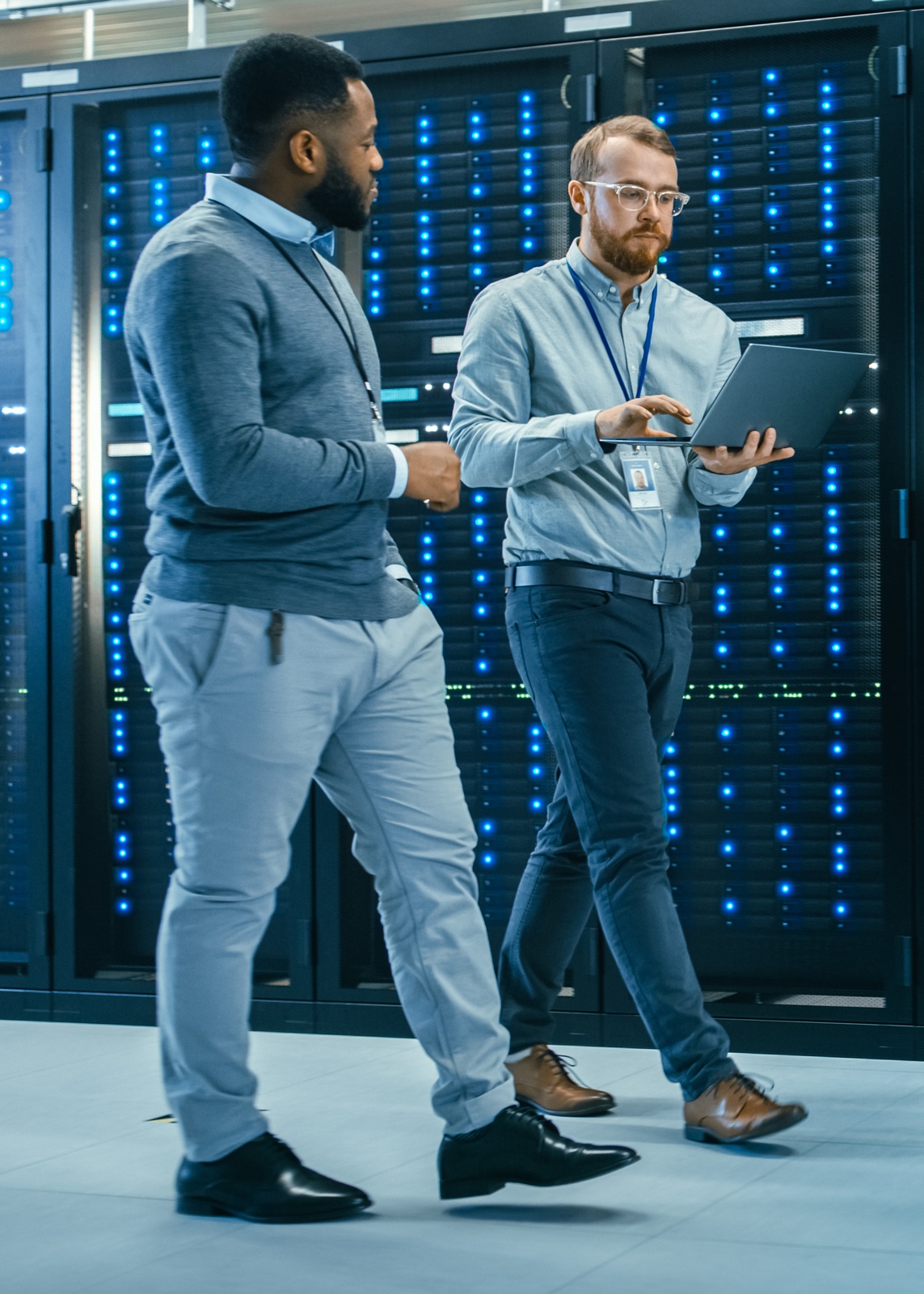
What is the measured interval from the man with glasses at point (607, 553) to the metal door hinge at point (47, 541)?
146 cm

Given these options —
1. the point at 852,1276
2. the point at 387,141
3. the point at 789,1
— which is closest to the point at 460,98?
the point at 387,141

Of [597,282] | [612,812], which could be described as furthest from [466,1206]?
[597,282]

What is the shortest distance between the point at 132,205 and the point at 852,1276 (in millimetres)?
2930

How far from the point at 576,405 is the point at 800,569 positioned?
977 mm

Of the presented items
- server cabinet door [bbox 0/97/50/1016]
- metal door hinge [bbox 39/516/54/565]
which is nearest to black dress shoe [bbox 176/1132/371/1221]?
server cabinet door [bbox 0/97/50/1016]

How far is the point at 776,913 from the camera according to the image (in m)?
3.35

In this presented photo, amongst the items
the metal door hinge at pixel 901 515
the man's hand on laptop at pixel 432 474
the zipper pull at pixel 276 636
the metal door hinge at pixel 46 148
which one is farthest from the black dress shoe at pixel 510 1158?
the metal door hinge at pixel 46 148

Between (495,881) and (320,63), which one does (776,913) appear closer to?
(495,881)

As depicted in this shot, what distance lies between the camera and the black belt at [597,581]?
2486 millimetres

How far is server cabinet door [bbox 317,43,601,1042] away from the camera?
3490 millimetres

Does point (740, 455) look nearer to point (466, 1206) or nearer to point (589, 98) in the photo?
point (466, 1206)

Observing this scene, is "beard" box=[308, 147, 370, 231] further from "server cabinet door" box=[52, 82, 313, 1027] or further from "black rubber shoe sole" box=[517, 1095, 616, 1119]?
"server cabinet door" box=[52, 82, 313, 1027]

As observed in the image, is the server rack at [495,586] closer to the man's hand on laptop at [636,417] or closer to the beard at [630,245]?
the beard at [630,245]

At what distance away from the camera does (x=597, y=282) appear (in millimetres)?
2598
